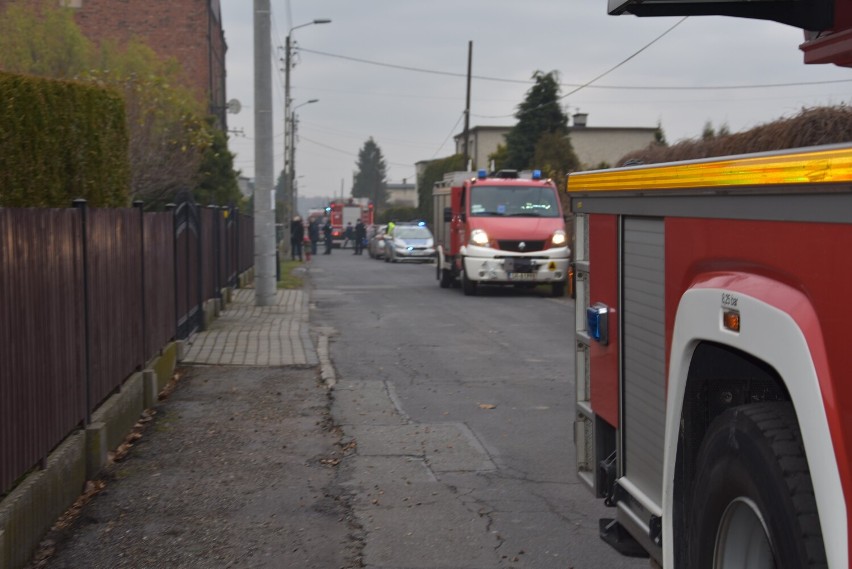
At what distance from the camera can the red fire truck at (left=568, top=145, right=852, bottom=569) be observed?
8.02 feet

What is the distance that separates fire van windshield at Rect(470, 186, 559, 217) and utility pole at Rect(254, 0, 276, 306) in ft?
19.0

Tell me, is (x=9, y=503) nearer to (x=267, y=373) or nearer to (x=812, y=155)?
(x=812, y=155)

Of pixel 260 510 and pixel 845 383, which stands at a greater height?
pixel 845 383

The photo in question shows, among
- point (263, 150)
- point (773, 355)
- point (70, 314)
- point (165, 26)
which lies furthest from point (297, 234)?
point (773, 355)

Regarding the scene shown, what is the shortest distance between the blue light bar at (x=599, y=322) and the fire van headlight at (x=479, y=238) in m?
19.5

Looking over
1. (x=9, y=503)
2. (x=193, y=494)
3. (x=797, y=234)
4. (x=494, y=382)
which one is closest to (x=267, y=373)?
(x=494, y=382)

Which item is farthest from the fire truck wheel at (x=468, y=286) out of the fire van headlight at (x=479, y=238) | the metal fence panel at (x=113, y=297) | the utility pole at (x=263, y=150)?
the metal fence panel at (x=113, y=297)

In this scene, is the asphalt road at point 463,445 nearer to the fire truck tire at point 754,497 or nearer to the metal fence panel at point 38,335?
the metal fence panel at point 38,335

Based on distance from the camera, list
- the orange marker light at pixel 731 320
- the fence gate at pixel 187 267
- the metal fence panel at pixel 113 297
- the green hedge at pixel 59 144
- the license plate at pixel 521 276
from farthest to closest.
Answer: the license plate at pixel 521 276
the fence gate at pixel 187 267
the green hedge at pixel 59 144
the metal fence panel at pixel 113 297
the orange marker light at pixel 731 320

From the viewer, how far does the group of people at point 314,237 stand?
4447cm

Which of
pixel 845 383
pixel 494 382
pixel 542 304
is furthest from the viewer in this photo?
pixel 542 304

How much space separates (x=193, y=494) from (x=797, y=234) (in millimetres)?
5065

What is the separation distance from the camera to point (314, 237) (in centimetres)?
5775

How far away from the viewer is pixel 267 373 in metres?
11.9
